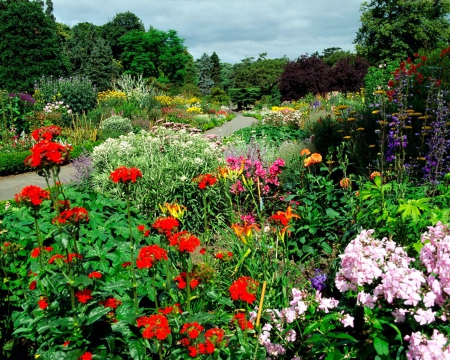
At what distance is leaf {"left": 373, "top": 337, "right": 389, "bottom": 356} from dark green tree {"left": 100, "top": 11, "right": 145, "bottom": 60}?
156ft

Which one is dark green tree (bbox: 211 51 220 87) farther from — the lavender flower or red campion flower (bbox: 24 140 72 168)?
red campion flower (bbox: 24 140 72 168)

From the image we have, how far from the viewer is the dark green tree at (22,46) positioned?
22.5 m

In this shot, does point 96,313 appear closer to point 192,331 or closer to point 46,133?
point 192,331

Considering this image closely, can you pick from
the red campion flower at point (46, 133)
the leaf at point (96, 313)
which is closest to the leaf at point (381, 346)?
the leaf at point (96, 313)

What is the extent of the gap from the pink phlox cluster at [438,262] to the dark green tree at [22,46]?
81.5ft

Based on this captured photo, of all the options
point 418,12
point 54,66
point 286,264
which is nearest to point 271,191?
point 286,264

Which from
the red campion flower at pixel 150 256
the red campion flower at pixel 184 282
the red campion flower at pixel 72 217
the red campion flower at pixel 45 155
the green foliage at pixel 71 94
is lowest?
the red campion flower at pixel 184 282

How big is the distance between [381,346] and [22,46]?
26906 mm

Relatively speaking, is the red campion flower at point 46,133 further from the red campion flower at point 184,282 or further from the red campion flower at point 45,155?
the red campion flower at point 184,282

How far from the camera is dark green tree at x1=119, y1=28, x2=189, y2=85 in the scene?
137ft

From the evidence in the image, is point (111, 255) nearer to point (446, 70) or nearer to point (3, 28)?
point (446, 70)

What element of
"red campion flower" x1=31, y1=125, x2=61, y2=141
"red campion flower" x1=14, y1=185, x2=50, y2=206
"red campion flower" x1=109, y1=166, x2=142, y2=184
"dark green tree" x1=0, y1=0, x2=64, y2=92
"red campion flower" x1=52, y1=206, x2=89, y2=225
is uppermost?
"dark green tree" x1=0, y1=0, x2=64, y2=92

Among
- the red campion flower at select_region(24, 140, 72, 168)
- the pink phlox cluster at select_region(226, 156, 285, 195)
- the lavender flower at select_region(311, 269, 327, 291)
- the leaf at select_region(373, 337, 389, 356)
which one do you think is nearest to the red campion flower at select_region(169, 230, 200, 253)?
the red campion flower at select_region(24, 140, 72, 168)

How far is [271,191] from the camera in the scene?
469 centimetres
